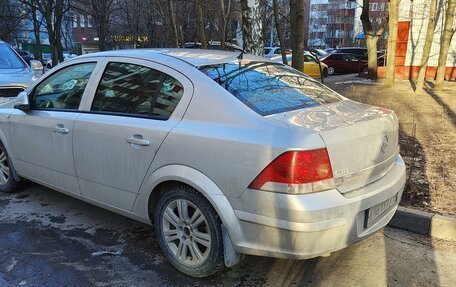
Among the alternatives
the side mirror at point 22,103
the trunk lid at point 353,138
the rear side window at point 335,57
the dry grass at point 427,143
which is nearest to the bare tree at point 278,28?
the dry grass at point 427,143

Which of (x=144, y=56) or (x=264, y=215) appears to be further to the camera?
(x=144, y=56)

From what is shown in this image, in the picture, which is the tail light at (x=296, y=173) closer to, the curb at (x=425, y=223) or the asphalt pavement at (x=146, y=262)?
the asphalt pavement at (x=146, y=262)

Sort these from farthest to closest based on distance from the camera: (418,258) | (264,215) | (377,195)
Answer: (418,258) → (377,195) → (264,215)

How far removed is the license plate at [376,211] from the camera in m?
2.99

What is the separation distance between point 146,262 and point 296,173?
1569mm

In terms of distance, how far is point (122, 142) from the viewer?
349 cm

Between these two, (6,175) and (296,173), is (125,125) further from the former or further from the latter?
(6,175)

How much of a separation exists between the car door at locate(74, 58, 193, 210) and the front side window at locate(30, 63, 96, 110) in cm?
25

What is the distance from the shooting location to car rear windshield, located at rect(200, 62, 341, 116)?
126 inches

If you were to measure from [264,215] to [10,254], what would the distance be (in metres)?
2.25

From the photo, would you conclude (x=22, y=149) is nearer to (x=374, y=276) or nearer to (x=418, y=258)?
(x=374, y=276)

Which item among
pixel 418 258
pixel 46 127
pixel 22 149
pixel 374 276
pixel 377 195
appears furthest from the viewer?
pixel 22 149

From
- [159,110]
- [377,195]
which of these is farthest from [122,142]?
[377,195]

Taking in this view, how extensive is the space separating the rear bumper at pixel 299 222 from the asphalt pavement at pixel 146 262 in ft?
1.71
